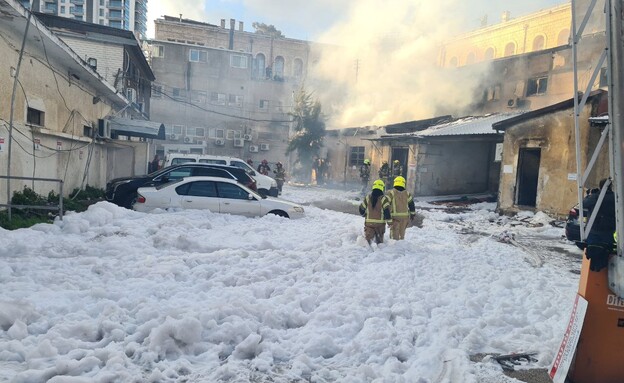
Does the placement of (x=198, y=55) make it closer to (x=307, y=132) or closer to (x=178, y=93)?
(x=178, y=93)

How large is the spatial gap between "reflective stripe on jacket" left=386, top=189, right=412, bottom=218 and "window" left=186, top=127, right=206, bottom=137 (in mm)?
33618

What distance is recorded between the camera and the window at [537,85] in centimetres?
2506

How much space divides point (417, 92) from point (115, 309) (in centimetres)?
3651

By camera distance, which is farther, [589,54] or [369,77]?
[369,77]

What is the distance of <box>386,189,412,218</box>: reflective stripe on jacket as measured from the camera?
896cm

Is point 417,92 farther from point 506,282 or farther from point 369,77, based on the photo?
point 506,282

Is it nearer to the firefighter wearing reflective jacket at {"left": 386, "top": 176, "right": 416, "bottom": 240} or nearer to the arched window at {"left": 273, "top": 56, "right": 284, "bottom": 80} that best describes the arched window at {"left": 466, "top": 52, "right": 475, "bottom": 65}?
the arched window at {"left": 273, "top": 56, "right": 284, "bottom": 80}

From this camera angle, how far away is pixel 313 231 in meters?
10.3

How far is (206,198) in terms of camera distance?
36.8 feet

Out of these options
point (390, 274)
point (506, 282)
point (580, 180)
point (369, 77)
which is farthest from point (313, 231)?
point (369, 77)

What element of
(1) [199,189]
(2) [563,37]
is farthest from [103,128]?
(2) [563,37]

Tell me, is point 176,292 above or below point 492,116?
below

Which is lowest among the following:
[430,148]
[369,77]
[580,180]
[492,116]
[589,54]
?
[580,180]

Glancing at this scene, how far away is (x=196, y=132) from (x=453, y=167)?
85.3 ft
